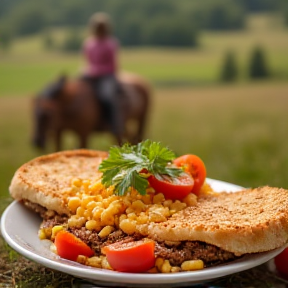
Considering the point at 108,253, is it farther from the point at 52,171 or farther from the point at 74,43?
the point at 74,43

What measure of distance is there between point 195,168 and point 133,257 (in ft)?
1.95

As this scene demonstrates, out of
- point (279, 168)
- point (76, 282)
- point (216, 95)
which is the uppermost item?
point (76, 282)

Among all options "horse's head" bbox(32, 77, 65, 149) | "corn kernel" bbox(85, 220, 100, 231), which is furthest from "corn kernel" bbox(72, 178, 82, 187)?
"horse's head" bbox(32, 77, 65, 149)

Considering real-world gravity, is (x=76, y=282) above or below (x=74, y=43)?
above

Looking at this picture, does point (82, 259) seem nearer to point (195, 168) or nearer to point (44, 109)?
point (195, 168)

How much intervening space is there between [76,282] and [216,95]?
1425 centimetres

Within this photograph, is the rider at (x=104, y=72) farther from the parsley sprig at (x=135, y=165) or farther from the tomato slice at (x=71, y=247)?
the tomato slice at (x=71, y=247)

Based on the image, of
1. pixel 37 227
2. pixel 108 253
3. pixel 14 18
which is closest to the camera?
pixel 108 253

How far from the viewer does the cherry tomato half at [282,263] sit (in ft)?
6.93

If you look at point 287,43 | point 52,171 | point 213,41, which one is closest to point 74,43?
point 213,41

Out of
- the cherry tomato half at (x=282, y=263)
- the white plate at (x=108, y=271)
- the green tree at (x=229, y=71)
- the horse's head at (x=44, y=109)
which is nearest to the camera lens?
the white plate at (x=108, y=271)

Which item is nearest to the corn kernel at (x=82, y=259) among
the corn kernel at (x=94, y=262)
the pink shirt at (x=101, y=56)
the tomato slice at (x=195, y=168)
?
the corn kernel at (x=94, y=262)

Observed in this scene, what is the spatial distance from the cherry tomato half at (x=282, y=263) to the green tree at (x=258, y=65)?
47.7 ft

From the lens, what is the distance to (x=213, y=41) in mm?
16781
